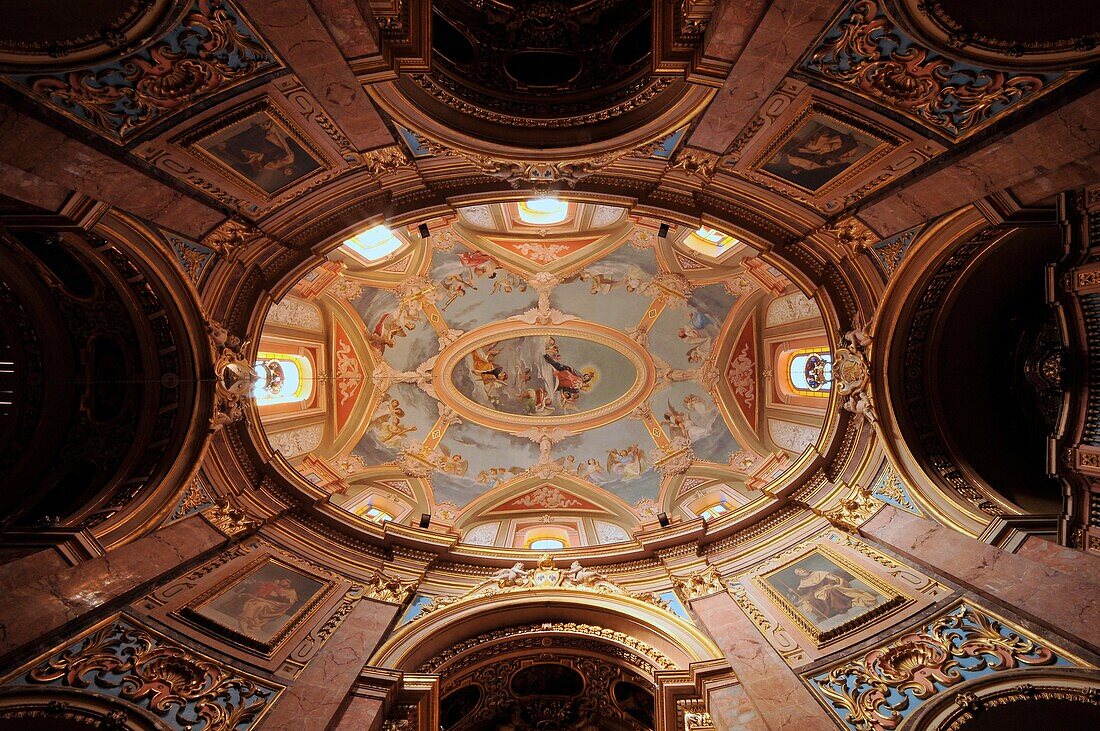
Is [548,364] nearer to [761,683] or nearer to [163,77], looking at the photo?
[761,683]

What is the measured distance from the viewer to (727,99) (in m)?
8.87

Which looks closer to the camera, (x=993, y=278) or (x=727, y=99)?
(x=727, y=99)

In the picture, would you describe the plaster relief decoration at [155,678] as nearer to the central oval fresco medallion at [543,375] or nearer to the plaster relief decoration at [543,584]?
the plaster relief decoration at [543,584]

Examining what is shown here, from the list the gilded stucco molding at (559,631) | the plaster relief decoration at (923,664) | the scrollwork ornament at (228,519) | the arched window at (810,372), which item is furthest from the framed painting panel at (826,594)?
Result: the scrollwork ornament at (228,519)

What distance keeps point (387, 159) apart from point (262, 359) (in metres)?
9.49

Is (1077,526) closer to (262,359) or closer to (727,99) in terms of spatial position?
(727,99)

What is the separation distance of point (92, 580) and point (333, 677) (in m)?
4.32

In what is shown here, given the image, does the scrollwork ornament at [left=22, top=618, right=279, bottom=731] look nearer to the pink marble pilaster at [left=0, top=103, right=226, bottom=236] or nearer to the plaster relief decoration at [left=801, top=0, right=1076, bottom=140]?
the pink marble pilaster at [left=0, top=103, right=226, bottom=236]

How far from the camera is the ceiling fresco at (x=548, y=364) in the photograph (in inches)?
770

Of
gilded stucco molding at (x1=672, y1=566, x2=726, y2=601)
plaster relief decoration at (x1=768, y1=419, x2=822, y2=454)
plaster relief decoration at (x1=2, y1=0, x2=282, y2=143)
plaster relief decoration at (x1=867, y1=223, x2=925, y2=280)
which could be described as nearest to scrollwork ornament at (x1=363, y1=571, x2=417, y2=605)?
gilded stucco molding at (x1=672, y1=566, x2=726, y2=601)

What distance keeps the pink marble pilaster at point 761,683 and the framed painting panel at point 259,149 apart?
11732 millimetres

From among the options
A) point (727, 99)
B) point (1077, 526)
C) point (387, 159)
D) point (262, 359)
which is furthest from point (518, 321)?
point (1077, 526)

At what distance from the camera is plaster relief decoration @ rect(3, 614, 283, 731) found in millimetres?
8859

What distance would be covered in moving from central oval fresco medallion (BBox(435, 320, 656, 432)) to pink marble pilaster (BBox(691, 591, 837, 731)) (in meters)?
10.5
